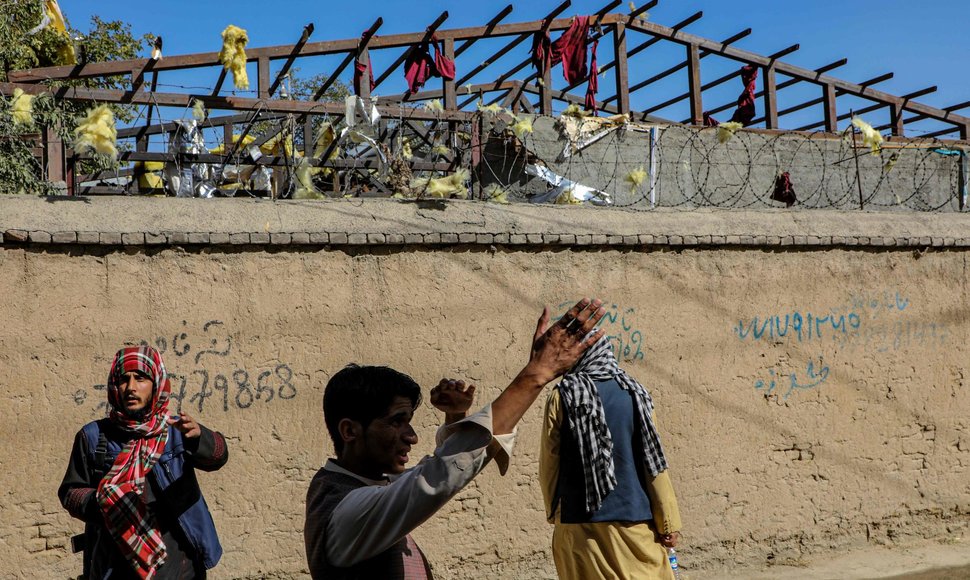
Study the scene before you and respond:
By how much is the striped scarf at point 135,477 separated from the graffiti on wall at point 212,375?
4.85ft

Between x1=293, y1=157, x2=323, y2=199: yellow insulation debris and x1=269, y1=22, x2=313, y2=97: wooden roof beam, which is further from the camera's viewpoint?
x1=269, y1=22, x2=313, y2=97: wooden roof beam

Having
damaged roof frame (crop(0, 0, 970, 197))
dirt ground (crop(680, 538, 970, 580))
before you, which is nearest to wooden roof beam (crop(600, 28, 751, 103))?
damaged roof frame (crop(0, 0, 970, 197))

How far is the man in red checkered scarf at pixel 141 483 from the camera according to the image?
271cm

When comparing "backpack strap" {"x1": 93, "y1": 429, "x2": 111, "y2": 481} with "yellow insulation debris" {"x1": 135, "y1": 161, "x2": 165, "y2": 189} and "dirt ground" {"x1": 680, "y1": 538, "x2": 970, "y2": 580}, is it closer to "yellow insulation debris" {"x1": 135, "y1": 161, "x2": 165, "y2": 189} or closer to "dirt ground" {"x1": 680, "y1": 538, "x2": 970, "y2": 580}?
"dirt ground" {"x1": 680, "y1": 538, "x2": 970, "y2": 580}

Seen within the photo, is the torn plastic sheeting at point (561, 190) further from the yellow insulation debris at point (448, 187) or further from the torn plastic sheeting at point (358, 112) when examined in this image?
the torn plastic sheeting at point (358, 112)

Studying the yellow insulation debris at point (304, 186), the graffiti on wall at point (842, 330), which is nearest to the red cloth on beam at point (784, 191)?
the graffiti on wall at point (842, 330)

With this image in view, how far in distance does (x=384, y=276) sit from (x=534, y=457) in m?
1.42

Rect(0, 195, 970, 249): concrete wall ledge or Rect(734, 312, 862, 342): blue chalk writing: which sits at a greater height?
Rect(0, 195, 970, 249): concrete wall ledge

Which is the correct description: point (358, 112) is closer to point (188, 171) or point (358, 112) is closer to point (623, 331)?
point (188, 171)

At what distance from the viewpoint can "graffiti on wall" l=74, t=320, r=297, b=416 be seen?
4.37 m

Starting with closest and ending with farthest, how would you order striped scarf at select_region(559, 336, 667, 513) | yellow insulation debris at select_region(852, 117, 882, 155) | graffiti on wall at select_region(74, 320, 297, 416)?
striped scarf at select_region(559, 336, 667, 513), graffiti on wall at select_region(74, 320, 297, 416), yellow insulation debris at select_region(852, 117, 882, 155)

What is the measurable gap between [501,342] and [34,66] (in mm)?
10265

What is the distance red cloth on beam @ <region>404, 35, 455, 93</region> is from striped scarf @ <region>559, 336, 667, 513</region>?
6.98 metres

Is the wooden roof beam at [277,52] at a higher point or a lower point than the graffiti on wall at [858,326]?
higher
